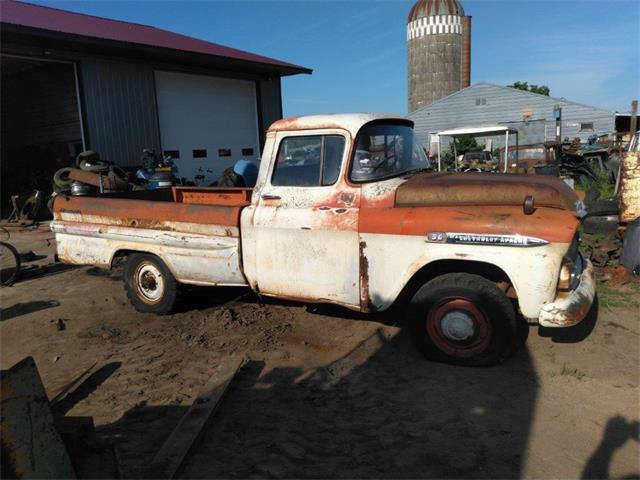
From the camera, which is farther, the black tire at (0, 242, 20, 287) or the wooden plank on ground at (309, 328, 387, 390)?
the black tire at (0, 242, 20, 287)

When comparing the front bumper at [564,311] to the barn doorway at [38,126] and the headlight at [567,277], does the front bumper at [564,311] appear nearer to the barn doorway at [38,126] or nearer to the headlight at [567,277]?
the headlight at [567,277]

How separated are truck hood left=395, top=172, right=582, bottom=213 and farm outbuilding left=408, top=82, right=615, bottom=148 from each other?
21605 mm

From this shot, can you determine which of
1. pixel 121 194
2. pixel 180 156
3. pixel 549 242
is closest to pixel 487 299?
pixel 549 242

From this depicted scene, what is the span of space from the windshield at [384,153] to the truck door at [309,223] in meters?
0.14

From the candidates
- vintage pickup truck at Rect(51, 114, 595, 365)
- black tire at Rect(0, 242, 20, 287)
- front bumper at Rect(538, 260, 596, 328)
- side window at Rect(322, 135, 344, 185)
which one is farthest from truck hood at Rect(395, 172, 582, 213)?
black tire at Rect(0, 242, 20, 287)

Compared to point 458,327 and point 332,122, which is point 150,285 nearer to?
point 332,122

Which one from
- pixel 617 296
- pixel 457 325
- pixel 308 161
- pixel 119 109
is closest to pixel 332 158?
pixel 308 161

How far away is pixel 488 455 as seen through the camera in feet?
9.15

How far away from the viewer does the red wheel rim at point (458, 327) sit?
3738 mm

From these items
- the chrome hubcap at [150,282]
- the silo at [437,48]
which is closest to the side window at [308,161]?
the chrome hubcap at [150,282]

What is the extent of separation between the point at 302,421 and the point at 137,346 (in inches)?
81.8

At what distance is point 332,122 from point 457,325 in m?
1.99

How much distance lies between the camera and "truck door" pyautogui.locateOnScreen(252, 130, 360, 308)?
4043mm

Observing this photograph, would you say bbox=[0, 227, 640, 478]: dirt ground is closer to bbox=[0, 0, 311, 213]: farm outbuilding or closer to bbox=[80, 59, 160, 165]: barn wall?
bbox=[80, 59, 160, 165]: barn wall
